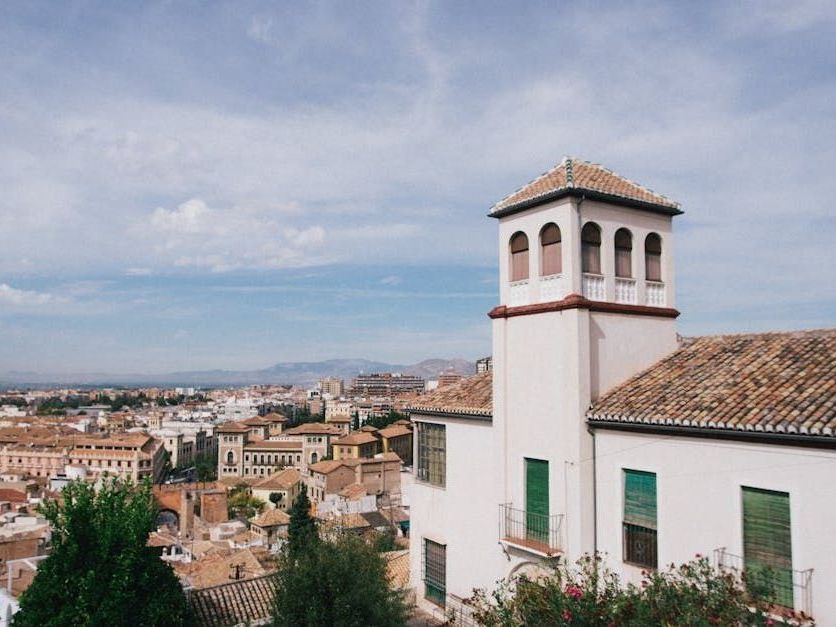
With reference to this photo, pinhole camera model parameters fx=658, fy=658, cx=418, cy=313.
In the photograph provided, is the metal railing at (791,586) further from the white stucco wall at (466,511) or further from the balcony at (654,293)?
the balcony at (654,293)

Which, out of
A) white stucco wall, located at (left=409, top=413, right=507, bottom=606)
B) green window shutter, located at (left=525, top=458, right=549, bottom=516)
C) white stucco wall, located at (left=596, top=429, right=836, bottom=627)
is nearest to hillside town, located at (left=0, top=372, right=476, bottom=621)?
white stucco wall, located at (left=409, top=413, right=507, bottom=606)

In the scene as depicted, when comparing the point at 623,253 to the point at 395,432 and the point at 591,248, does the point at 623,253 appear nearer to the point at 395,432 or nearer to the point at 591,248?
the point at 591,248

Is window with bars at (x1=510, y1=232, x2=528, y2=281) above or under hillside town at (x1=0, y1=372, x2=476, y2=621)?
above

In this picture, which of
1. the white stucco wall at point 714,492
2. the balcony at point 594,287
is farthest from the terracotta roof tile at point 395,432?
the white stucco wall at point 714,492

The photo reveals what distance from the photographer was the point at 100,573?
12.7 m

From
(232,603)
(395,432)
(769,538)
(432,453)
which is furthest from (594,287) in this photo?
(395,432)

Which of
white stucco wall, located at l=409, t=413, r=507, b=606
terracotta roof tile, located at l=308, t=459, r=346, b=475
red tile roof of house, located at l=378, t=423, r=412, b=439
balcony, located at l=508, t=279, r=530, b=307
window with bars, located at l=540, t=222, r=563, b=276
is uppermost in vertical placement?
window with bars, located at l=540, t=222, r=563, b=276

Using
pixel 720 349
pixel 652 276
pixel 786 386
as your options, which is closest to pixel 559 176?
pixel 652 276

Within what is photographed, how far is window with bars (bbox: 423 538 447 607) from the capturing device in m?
14.4

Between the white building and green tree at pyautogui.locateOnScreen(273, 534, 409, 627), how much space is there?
2.08 m

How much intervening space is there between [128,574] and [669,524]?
394 inches

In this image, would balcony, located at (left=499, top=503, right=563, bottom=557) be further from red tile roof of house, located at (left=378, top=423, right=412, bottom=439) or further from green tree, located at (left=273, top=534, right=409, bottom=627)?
red tile roof of house, located at (left=378, top=423, right=412, bottom=439)

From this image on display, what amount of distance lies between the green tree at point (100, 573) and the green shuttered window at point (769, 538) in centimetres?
1062

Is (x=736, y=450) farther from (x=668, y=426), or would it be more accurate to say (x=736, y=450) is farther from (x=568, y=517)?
(x=568, y=517)
